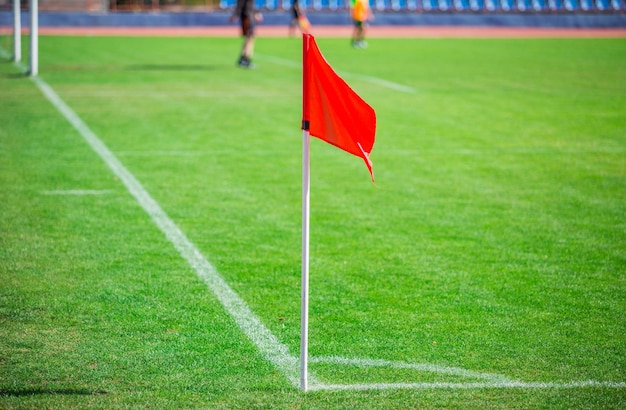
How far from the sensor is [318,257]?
26.0 ft

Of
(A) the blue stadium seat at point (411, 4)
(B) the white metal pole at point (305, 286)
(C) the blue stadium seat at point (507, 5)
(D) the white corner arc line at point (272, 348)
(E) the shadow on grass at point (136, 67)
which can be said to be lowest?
(E) the shadow on grass at point (136, 67)

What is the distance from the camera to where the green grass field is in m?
5.32

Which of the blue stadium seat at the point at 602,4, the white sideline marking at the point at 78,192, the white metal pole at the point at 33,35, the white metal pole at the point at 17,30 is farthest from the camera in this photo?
the blue stadium seat at the point at 602,4

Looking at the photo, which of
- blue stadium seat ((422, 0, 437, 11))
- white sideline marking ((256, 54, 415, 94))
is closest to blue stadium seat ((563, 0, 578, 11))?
blue stadium seat ((422, 0, 437, 11))

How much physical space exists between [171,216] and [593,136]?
302 inches

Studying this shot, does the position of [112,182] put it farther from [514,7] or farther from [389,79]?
[514,7]

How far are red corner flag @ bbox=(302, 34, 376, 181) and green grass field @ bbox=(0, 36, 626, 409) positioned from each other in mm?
1335

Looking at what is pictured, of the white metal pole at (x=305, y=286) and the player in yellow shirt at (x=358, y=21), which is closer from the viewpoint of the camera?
the white metal pole at (x=305, y=286)

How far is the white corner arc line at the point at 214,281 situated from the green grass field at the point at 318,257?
4 centimetres

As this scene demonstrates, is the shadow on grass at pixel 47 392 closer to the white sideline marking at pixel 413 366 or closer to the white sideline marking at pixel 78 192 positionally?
the white sideline marking at pixel 413 366

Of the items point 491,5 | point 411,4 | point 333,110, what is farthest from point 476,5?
point 333,110

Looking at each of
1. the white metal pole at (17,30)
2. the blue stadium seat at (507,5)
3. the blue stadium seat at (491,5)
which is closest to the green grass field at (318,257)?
the white metal pole at (17,30)

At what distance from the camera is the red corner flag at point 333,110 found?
505 centimetres

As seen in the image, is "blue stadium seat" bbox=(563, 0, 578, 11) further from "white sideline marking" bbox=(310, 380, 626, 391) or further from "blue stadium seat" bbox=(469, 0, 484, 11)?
"white sideline marking" bbox=(310, 380, 626, 391)
